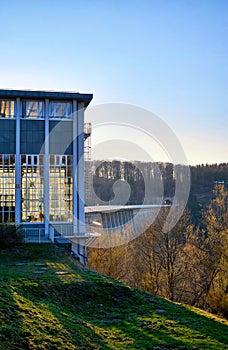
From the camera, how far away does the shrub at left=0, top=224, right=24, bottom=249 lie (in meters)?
14.0

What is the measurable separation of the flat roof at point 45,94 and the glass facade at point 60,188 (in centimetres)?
273

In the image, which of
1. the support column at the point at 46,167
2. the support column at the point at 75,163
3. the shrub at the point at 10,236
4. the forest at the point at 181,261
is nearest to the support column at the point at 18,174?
the support column at the point at 46,167

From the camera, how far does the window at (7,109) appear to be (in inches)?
684

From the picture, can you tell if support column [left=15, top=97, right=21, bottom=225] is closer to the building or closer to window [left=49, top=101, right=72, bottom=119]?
the building

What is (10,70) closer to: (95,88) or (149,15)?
(95,88)

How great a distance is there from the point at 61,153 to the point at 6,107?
3258 mm

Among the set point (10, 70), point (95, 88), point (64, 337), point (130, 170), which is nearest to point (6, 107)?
point (10, 70)

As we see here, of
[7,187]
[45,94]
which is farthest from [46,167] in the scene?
[45,94]

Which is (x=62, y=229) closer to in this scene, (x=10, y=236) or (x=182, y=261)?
(x=10, y=236)

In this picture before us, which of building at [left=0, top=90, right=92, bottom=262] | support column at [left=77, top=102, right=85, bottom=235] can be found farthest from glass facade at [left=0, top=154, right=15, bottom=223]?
support column at [left=77, top=102, right=85, bottom=235]

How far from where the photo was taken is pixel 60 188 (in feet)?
57.8

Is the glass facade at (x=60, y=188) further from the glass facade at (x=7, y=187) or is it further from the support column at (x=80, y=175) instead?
the glass facade at (x=7, y=187)

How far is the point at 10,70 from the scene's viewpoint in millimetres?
17688

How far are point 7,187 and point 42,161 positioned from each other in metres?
1.96
